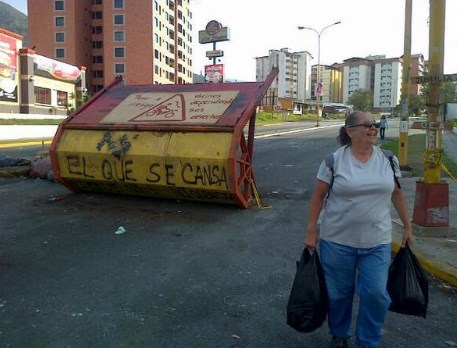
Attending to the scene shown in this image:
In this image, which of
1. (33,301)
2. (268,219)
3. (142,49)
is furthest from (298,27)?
(33,301)

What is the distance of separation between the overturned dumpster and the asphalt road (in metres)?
0.44

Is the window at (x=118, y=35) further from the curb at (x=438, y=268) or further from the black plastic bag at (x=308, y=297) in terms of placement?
the black plastic bag at (x=308, y=297)

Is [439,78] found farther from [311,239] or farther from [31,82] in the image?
[31,82]

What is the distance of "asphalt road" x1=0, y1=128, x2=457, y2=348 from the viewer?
349cm

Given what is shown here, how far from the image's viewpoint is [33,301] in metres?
4.04

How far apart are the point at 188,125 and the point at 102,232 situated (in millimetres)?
2334

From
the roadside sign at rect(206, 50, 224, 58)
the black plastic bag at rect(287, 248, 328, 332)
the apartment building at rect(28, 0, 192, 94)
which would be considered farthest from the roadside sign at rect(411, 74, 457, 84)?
the apartment building at rect(28, 0, 192, 94)

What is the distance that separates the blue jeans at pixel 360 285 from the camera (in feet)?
9.89

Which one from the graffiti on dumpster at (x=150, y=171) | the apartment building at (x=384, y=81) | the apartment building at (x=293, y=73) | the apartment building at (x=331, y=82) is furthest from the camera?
the apartment building at (x=331, y=82)

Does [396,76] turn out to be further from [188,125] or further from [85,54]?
[188,125]

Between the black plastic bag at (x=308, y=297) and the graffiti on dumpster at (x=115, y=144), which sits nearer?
the black plastic bag at (x=308, y=297)

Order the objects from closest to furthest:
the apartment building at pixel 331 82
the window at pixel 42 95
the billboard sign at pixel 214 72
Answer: the billboard sign at pixel 214 72 → the window at pixel 42 95 → the apartment building at pixel 331 82

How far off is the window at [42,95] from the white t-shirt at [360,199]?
5041 centimetres

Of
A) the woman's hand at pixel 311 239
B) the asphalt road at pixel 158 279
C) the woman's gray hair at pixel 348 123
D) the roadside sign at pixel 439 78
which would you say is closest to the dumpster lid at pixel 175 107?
the asphalt road at pixel 158 279
